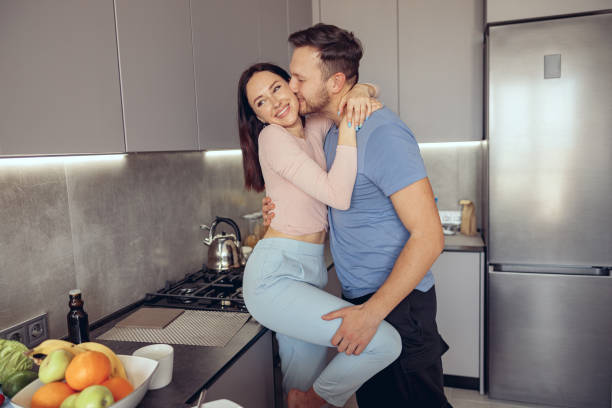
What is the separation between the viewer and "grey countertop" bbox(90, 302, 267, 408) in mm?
1058

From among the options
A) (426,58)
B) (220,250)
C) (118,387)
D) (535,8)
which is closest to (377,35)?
(426,58)

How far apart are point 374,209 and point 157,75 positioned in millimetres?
795

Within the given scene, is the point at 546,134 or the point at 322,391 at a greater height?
the point at 546,134

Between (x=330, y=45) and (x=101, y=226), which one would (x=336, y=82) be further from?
(x=101, y=226)

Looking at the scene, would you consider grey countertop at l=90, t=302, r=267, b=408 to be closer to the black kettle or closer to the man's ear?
the black kettle

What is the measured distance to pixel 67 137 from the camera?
107 cm

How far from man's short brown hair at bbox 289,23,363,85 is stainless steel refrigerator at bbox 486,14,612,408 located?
136 centimetres

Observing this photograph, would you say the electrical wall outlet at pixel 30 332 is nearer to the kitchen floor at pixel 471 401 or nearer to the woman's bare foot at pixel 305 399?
the woman's bare foot at pixel 305 399

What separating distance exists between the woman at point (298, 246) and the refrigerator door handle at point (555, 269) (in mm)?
1457

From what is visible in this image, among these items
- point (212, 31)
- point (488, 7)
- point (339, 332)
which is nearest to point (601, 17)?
point (488, 7)

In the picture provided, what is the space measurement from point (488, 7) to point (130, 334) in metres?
2.40

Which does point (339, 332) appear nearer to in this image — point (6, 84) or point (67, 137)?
point (67, 137)

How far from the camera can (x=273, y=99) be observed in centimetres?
151

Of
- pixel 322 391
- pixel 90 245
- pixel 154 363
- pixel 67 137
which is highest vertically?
pixel 67 137
